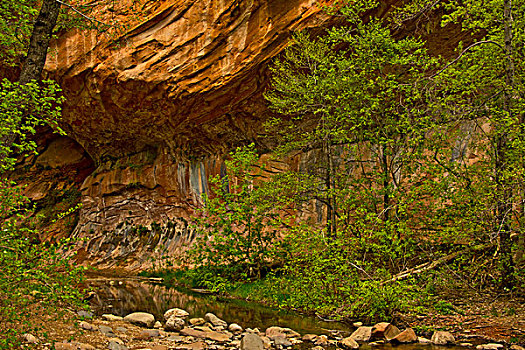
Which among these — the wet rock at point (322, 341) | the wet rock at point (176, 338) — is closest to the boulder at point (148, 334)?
the wet rock at point (176, 338)

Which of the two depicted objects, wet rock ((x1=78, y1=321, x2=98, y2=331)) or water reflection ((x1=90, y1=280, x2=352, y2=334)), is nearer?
wet rock ((x1=78, y1=321, x2=98, y2=331))

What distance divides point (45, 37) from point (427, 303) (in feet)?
25.7

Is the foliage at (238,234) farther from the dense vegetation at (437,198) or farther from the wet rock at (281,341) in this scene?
the wet rock at (281,341)

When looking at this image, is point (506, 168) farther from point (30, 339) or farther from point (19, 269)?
point (30, 339)

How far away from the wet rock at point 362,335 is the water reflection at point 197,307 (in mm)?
600

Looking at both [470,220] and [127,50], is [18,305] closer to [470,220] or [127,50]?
[470,220]

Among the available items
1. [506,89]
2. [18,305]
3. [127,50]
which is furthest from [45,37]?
[127,50]

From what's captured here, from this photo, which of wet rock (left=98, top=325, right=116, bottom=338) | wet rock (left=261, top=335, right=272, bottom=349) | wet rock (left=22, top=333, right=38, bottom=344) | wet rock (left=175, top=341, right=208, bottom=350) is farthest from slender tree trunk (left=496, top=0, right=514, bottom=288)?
wet rock (left=22, top=333, right=38, bottom=344)

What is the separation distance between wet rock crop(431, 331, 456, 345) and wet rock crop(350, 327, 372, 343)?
3.23ft

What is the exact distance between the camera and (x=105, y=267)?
20.1m

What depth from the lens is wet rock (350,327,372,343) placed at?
6438mm

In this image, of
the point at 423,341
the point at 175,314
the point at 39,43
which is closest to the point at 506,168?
the point at 423,341

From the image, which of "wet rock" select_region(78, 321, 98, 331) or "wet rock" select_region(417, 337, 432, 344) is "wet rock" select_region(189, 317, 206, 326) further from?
"wet rock" select_region(417, 337, 432, 344)

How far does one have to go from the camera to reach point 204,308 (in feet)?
32.3
